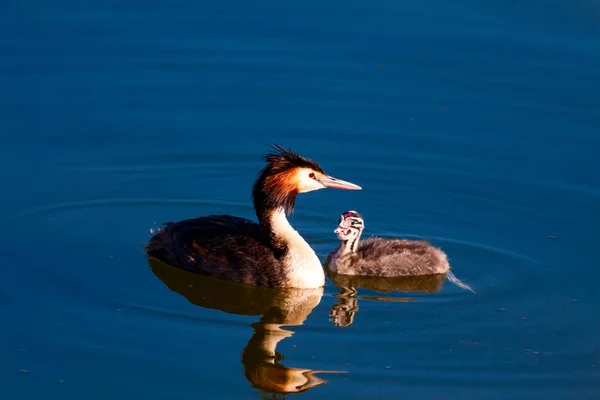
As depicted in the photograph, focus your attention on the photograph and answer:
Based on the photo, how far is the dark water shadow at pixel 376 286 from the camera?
1048 centimetres

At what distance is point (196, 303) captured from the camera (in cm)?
1045

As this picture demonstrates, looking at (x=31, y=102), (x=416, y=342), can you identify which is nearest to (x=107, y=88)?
(x=31, y=102)

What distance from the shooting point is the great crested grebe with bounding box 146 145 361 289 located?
10.8m

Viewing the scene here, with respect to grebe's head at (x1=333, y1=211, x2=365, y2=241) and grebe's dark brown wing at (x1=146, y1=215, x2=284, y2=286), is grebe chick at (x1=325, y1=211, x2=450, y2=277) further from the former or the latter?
grebe's dark brown wing at (x1=146, y1=215, x2=284, y2=286)

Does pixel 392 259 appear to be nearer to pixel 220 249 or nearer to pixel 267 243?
pixel 267 243

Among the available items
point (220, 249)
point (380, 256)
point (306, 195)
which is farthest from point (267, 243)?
point (306, 195)

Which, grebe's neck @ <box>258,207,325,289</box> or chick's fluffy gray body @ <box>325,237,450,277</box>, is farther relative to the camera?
chick's fluffy gray body @ <box>325,237,450,277</box>

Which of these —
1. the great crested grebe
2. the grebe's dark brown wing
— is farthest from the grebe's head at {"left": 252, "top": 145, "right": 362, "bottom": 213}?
the grebe's dark brown wing

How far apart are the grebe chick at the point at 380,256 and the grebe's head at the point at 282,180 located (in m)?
0.50

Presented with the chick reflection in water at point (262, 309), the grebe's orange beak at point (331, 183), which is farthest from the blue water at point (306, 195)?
the grebe's orange beak at point (331, 183)

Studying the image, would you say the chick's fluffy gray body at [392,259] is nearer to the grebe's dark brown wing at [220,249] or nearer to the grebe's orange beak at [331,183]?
the grebe's orange beak at [331,183]

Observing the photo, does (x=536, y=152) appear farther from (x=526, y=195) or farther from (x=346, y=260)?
(x=346, y=260)

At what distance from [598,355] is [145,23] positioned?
8.30m

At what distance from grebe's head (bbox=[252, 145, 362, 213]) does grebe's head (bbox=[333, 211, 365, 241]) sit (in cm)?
44
